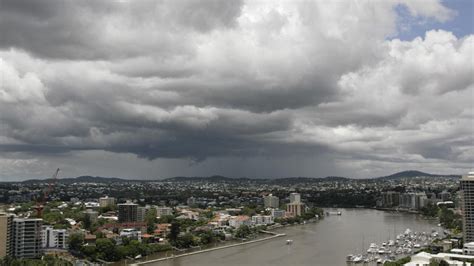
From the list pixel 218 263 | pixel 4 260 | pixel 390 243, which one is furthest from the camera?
pixel 390 243

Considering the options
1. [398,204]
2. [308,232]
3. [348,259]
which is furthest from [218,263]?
[398,204]

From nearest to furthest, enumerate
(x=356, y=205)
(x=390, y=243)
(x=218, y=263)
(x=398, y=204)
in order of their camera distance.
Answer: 1. (x=218, y=263)
2. (x=390, y=243)
3. (x=398, y=204)
4. (x=356, y=205)

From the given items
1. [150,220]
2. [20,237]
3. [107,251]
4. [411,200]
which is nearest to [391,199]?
[411,200]

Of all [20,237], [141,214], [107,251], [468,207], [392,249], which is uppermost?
[468,207]

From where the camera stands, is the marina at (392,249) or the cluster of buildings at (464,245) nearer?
the cluster of buildings at (464,245)

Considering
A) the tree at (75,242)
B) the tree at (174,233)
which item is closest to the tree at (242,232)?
the tree at (174,233)

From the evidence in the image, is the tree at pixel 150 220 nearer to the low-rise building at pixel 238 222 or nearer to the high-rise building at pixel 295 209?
the low-rise building at pixel 238 222

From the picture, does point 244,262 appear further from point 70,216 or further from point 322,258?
point 70,216

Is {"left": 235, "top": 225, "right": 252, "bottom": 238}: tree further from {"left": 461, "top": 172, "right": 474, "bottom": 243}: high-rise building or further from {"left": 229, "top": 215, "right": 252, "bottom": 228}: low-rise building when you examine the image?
{"left": 461, "top": 172, "right": 474, "bottom": 243}: high-rise building

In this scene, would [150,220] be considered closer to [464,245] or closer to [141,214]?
[141,214]
